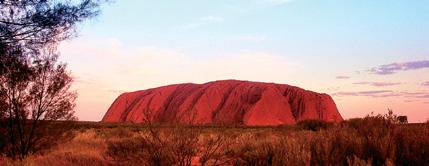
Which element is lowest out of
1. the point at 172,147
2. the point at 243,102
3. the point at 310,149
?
the point at 310,149

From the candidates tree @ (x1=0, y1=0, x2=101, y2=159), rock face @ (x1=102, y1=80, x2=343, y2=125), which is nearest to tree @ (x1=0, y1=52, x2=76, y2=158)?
tree @ (x1=0, y1=0, x2=101, y2=159)

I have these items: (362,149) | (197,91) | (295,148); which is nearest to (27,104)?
(295,148)

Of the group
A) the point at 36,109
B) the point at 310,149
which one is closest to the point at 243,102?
the point at 36,109

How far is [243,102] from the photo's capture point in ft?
326

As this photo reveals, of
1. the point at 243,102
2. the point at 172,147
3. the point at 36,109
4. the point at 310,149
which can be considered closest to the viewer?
the point at 310,149

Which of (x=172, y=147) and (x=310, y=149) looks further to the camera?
(x=172, y=147)

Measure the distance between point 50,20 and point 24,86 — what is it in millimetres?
5996

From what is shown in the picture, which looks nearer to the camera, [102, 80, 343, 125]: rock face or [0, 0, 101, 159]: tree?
[0, 0, 101, 159]: tree

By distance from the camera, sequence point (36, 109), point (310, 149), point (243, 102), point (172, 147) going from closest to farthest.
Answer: point (310, 149), point (172, 147), point (36, 109), point (243, 102)

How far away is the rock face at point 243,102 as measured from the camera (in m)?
95.4

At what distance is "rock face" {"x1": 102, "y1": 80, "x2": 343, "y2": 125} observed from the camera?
9538 cm

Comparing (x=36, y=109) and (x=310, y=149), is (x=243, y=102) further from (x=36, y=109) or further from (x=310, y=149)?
(x=310, y=149)

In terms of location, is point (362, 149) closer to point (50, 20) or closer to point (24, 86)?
point (50, 20)

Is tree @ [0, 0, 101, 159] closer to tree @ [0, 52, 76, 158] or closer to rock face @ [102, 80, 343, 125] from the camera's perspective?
tree @ [0, 52, 76, 158]
